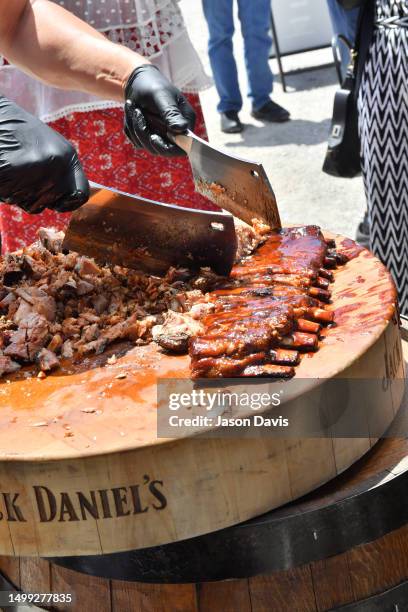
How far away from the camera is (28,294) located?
9.34ft

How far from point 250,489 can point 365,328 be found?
609mm

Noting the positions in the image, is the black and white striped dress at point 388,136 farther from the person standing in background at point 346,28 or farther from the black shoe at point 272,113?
the black shoe at point 272,113

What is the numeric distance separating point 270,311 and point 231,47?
24.4 ft

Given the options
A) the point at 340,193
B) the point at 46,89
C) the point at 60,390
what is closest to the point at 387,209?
the point at 46,89

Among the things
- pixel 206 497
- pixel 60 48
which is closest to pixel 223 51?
pixel 60 48

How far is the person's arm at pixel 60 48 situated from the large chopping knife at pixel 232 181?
59 centimetres

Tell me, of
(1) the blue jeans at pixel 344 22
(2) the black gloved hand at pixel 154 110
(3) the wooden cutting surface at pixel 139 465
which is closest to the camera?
(3) the wooden cutting surface at pixel 139 465

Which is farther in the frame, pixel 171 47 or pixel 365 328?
pixel 171 47

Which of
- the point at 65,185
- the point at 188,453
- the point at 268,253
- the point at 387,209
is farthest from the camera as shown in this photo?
the point at 387,209

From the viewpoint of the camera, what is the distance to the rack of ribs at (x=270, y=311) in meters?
2.34

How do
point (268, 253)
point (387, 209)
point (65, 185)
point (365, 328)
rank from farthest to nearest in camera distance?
point (387, 209) → point (268, 253) → point (65, 185) → point (365, 328)

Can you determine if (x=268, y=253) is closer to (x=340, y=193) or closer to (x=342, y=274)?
(x=342, y=274)

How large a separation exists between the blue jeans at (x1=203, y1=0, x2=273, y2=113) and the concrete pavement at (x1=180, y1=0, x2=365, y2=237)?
1.45ft

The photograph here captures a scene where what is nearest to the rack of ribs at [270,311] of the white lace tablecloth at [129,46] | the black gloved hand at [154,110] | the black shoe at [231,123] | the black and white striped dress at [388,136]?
the black gloved hand at [154,110]
